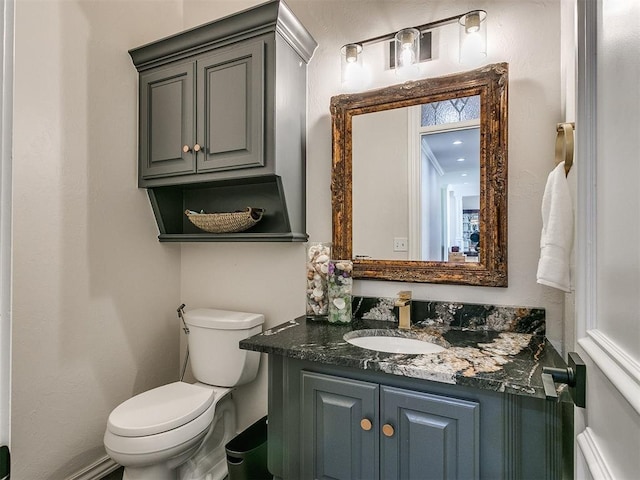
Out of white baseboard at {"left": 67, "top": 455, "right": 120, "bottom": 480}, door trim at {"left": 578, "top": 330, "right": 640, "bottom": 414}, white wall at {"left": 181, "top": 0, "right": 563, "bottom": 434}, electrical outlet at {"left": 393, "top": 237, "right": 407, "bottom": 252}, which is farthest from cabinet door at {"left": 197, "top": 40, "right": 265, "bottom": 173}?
white baseboard at {"left": 67, "top": 455, "right": 120, "bottom": 480}

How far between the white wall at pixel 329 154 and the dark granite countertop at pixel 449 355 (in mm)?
192

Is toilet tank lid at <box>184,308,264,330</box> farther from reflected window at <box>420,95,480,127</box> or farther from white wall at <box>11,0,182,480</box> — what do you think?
reflected window at <box>420,95,480,127</box>

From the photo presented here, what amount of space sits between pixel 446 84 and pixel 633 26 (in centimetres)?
121

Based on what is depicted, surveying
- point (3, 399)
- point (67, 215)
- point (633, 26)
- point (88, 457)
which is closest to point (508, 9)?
point (633, 26)

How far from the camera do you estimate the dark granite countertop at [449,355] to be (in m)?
0.98

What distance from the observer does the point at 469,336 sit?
4.66 feet

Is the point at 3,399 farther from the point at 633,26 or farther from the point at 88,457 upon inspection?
the point at 88,457

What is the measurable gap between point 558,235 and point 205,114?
5.15ft

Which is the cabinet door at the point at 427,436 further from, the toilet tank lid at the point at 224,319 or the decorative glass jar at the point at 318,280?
the toilet tank lid at the point at 224,319

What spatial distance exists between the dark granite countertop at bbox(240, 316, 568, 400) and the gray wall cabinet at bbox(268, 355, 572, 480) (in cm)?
6

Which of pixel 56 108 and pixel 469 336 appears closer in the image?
pixel 469 336

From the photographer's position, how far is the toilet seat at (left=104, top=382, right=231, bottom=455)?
1.43 m

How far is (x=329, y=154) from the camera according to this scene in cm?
183

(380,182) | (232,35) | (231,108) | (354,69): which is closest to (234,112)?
(231,108)
